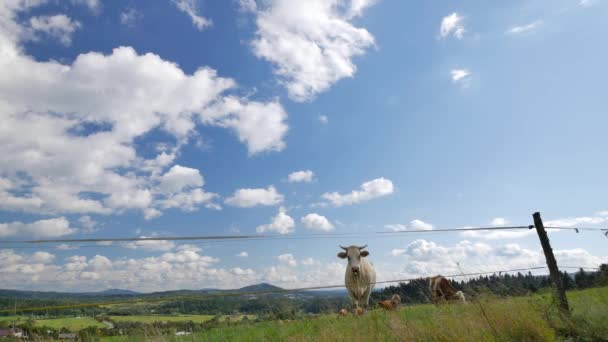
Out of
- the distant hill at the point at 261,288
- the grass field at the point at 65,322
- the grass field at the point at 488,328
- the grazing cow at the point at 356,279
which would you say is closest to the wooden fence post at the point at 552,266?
the grass field at the point at 488,328

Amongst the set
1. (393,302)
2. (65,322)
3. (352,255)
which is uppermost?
(352,255)

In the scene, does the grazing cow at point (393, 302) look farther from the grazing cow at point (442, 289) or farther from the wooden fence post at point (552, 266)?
the wooden fence post at point (552, 266)

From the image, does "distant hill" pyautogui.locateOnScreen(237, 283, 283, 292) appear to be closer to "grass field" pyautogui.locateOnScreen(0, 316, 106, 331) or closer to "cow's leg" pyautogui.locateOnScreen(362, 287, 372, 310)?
"grass field" pyautogui.locateOnScreen(0, 316, 106, 331)

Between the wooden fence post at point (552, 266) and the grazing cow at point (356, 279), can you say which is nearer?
the wooden fence post at point (552, 266)

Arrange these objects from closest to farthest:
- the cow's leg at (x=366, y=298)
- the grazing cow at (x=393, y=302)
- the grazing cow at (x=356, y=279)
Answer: the grazing cow at (x=393, y=302)
the grazing cow at (x=356, y=279)
the cow's leg at (x=366, y=298)

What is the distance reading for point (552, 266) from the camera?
794cm

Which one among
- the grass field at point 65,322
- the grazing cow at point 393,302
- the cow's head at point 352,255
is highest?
the cow's head at point 352,255

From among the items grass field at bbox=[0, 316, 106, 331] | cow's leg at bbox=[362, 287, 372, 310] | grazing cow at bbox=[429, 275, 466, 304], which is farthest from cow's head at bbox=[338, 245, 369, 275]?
grass field at bbox=[0, 316, 106, 331]

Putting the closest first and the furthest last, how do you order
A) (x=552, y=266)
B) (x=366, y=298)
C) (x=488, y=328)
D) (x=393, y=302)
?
(x=488, y=328)
(x=552, y=266)
(x=393, y=302)
(x=366, y=298)

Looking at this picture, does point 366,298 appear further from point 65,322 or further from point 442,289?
point 65,322

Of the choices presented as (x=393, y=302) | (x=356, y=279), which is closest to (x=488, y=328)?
(x=393, y=302)

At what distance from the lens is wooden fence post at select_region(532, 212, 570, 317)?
7379mm

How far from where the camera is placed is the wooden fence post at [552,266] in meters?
7.38

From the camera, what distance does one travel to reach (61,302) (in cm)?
580
